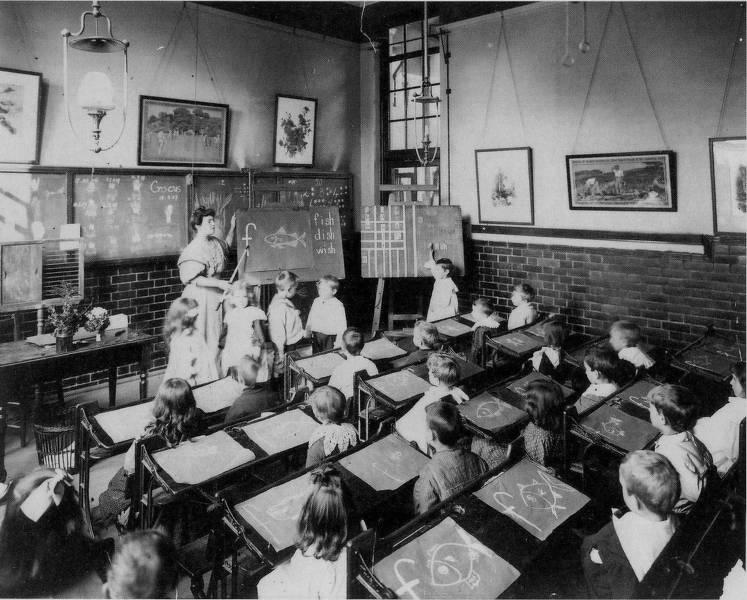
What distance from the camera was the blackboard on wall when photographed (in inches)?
202

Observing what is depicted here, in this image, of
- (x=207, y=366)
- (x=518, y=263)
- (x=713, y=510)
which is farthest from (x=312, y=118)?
(x=713, y=510)

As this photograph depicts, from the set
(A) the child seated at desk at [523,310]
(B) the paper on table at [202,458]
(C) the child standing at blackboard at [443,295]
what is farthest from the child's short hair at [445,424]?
(C) the child standing at blackboard at [443,295]

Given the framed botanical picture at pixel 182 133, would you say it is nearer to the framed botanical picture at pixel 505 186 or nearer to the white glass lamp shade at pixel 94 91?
the white glass lamp shade at pixel 94 91

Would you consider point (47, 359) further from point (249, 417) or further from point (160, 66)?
point (160, 66)

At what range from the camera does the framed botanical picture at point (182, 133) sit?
6.02 m

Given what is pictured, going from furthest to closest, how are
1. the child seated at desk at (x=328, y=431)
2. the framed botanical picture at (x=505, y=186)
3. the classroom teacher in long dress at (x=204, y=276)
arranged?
the framed botanical picture at (x=505, y=186) → the classroom teacher in long dress at (x=204, y=276) → the child seated at desk at (x=328, y=431)

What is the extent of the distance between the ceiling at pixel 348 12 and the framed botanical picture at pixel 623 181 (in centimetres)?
213

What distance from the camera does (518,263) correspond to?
7184mm

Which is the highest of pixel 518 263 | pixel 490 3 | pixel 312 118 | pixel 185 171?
pixel 490 3

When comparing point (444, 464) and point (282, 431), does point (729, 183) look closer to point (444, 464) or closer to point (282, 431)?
point (444, 464)

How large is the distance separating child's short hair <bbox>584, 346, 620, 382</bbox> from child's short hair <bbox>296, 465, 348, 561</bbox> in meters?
2.47

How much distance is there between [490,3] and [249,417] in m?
5.83

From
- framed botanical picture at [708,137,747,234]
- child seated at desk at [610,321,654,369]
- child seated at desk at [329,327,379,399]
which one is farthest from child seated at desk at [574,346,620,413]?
framed botanical picture at [708,137,747,234]

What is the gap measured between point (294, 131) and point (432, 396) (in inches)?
196
